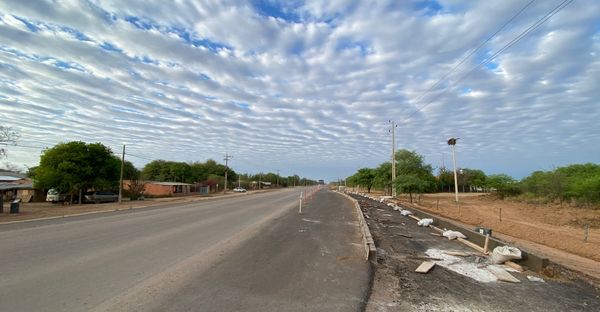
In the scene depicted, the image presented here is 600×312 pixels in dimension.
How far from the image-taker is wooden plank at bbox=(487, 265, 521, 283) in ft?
24.5

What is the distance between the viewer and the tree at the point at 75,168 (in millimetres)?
37969

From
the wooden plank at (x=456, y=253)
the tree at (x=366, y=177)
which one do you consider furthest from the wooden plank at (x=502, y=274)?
the tree at (x=366, y=177)

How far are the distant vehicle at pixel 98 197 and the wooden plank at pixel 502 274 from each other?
4464cm

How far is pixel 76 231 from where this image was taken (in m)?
12.6

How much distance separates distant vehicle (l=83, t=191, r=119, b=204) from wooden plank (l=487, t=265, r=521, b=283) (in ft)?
146

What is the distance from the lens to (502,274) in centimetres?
788

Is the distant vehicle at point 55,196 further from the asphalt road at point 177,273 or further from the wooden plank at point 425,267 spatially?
the wooden plank at point 425,267

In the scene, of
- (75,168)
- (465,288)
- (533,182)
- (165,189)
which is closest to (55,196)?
(75,168)

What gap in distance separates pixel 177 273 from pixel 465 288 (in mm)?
5409

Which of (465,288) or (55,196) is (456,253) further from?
(55,196)

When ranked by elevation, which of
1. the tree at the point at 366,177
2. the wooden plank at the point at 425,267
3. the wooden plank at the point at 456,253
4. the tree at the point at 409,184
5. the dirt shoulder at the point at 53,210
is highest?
the tree at the point at 366,177

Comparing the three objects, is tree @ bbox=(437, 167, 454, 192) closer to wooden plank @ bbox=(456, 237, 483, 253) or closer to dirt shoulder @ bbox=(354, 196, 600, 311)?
wooden plank @ bbox=(456, 237, 483, 253)

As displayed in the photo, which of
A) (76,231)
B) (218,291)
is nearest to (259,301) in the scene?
(218,291)

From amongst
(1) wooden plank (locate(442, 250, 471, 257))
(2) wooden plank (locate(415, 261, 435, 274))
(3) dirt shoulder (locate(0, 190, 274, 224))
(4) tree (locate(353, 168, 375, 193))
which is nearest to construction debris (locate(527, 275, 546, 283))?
(2) wooden plank (locate(415, 261, 435, 274))
